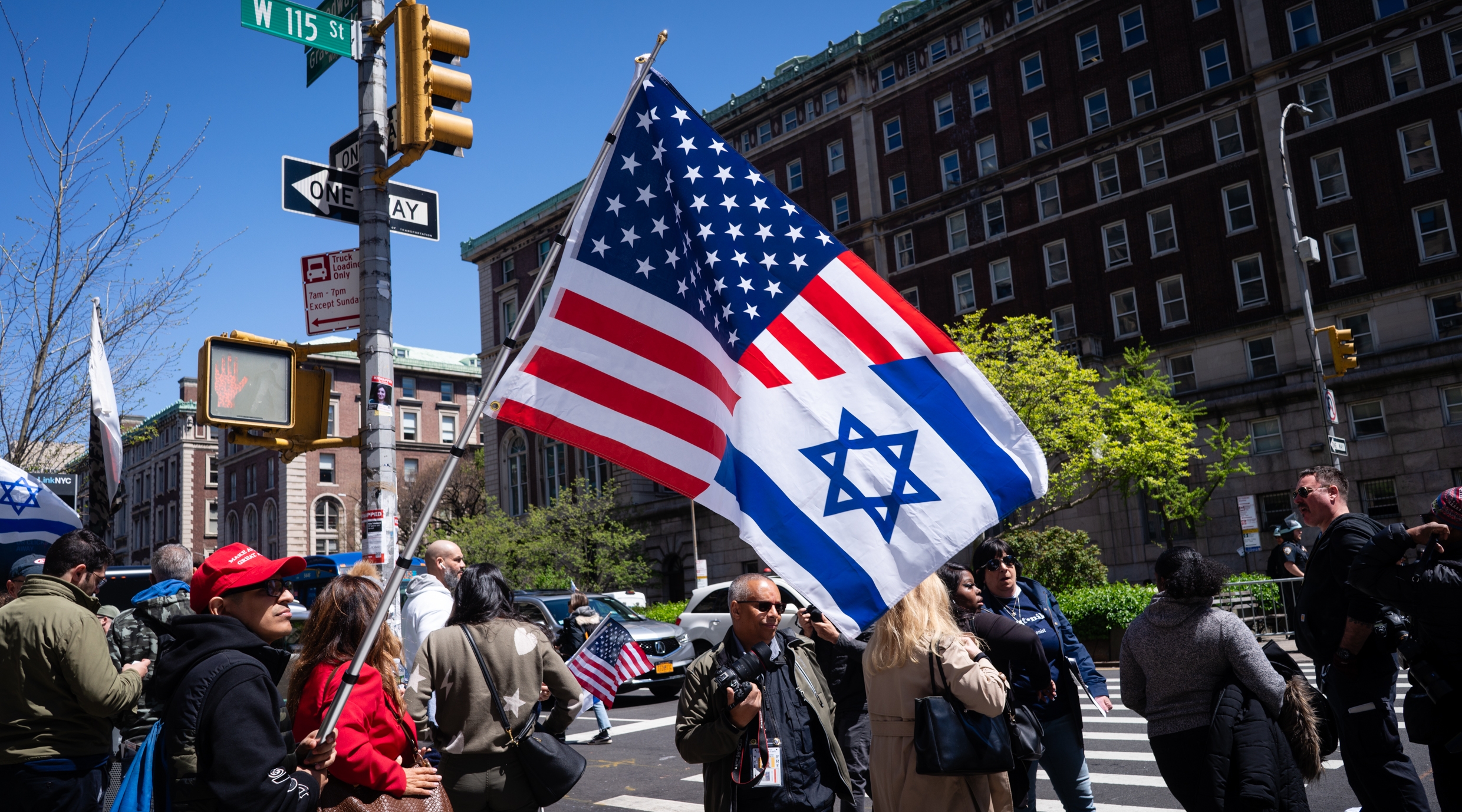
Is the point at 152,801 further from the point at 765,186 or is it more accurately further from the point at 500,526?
the point at 500,526

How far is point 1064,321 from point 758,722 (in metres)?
37.9

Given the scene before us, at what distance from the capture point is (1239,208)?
3588cm

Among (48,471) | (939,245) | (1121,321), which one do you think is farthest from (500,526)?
(48,471)

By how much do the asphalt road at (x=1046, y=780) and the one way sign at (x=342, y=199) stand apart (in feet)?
16.5

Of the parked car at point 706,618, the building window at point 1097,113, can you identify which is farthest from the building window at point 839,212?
the parked car at point 706,618

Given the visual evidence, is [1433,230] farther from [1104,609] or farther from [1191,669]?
[1191,669]

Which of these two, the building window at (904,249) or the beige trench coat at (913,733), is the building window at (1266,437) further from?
the beige trench coat at (913,733)

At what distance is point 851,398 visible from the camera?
401 cm

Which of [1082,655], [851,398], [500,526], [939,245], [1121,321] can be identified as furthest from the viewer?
[500,526]

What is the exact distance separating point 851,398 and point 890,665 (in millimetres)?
1230

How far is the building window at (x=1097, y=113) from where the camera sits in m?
39.7

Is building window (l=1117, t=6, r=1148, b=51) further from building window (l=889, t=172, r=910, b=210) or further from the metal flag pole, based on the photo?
the metal flag pole

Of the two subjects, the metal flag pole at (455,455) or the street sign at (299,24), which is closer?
the metal flag pole at (455,455)

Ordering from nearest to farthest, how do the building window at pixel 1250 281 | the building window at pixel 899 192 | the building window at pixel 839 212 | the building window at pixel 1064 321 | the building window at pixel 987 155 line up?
the building window at pixel 1250 281 < the building window at pixel 1064 321 < the building window at pixel 987 155 < the building window at pixel 899 192 < the building window at pixel 839 212
